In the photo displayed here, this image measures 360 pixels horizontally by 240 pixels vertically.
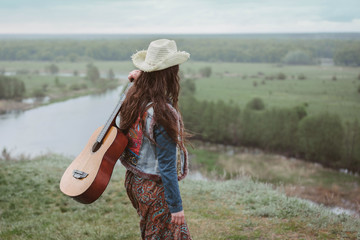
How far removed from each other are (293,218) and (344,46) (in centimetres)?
5924

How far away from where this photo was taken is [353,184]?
2333cm

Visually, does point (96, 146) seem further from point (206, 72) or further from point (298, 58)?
point (298, 58)

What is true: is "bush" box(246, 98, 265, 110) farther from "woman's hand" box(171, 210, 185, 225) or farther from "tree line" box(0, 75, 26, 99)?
"woman's hand" box(171, 210, 185, 225)

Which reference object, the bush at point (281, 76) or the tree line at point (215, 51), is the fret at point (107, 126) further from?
the bush at point (281, 76)

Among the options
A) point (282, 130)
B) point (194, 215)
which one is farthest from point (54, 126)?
point (194, 215)

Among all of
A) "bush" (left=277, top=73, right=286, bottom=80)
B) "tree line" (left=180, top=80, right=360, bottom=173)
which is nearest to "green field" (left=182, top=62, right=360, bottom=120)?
"bush" (left=277, top=73, right=286, bottom=80)

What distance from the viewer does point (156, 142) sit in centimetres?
229

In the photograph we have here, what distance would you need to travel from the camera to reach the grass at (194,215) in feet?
15.9

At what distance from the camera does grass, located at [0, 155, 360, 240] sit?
4.86 metres

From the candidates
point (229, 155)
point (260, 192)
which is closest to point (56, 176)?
point (260, 192)

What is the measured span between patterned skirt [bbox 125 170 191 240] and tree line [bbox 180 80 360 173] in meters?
27.9

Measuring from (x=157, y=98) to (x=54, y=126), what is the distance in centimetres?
4416

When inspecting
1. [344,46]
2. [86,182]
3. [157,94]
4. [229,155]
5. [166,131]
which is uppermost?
[344,46]

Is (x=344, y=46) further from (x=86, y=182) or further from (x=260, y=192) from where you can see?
(x=86, y=182)
